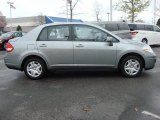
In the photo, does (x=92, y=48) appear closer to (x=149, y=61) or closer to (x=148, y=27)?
(x=149, y=61)

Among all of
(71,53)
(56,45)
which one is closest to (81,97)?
(71,53)

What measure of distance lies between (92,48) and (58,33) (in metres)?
1.08

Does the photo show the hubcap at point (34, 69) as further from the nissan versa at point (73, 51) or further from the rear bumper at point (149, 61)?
the rear bumper at point (149, 61)

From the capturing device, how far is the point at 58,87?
7.06 meters

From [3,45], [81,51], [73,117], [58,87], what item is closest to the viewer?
[73,117]

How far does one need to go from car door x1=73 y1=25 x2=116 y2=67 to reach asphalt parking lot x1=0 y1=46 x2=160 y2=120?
50 centimetres

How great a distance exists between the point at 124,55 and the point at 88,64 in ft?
3.52

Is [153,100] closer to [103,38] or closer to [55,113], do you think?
[55,113]

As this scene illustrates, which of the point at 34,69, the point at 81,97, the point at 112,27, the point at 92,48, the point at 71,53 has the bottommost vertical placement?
the point at 81,97

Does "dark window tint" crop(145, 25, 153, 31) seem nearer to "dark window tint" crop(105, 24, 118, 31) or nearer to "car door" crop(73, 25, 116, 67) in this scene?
"dark window tint" crop(105, 24, 118, 31)

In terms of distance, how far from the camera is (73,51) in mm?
7883

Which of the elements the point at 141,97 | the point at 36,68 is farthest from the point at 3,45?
the point at 141,97

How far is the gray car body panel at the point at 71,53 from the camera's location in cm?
788

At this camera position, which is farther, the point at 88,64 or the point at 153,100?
the point at 88,64
